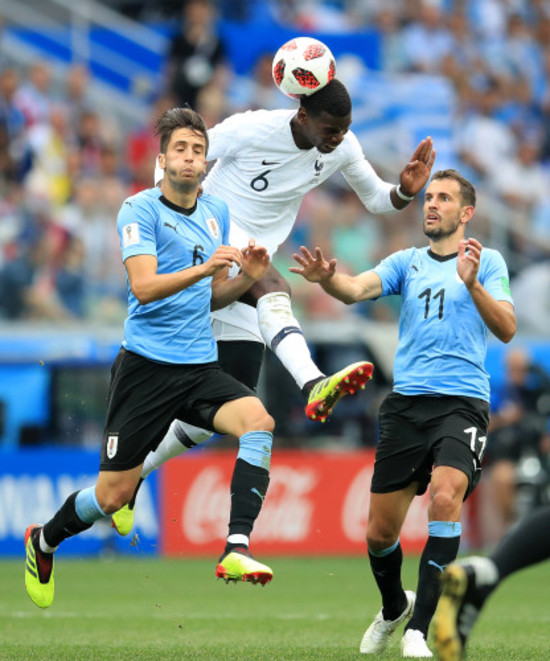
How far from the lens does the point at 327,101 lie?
8438 millimetres

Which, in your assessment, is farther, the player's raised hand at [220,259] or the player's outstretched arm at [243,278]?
the player's outstretched arm at [243,278]

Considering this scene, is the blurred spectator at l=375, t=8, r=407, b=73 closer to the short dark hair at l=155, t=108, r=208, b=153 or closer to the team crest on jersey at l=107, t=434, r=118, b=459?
the short dark hair at l=155, t=108, r=208, b=153

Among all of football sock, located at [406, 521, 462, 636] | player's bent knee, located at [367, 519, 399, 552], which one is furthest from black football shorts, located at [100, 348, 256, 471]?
football sock, located at [406, 521, 462, 636]

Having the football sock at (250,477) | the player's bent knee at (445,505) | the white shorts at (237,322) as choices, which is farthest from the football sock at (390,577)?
the white shorts at (237,322)

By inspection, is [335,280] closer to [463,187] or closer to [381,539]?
[463,187]

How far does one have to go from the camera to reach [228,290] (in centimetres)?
809

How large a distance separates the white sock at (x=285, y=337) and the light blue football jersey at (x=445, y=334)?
537 mm

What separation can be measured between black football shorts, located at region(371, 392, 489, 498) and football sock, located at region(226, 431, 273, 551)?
77 centimetres

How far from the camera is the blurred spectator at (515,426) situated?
52.7 ft

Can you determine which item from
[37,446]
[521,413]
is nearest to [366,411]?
[521,413]

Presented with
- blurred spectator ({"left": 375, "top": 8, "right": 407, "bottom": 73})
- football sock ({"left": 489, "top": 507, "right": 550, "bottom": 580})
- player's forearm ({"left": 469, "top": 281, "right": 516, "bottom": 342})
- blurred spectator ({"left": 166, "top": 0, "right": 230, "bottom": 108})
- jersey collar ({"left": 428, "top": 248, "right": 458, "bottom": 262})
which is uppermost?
blurred spectator ({"left": 375, "top": 8, "right": 407, "bottom": 73})

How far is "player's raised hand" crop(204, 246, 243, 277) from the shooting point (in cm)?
737

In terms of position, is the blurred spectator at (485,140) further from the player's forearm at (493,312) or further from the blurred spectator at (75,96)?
the player's forearm at (493,312)

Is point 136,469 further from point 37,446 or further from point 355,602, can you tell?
point 37,446
